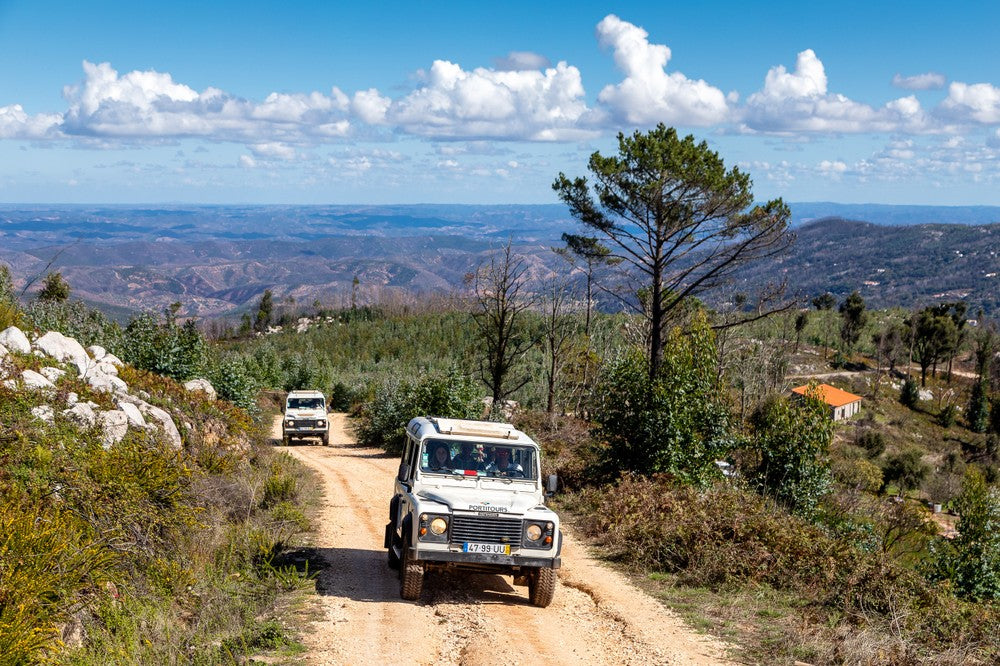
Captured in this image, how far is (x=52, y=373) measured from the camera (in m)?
15.4

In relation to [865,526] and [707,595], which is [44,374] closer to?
[707,595]

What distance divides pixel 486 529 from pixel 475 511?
259 millimetres

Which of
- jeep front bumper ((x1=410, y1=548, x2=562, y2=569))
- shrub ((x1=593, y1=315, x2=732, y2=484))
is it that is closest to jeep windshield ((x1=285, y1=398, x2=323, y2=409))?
shrub ((x1=593, y1=315, x2=732, y2=484))

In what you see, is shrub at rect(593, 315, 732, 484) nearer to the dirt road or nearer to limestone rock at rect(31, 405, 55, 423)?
the dirt road

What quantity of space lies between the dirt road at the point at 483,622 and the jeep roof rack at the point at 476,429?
2033mm

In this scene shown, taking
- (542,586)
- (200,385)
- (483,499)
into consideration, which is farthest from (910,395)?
(483,499)

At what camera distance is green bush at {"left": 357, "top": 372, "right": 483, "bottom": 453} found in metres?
29.7

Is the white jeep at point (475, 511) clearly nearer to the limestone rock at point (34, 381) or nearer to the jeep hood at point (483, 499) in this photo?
the jeep hood at point (483, 499)

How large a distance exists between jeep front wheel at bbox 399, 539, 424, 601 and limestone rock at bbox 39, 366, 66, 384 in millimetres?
8231

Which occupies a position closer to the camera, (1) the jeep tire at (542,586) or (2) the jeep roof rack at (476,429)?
A: (1) the jeep tire at (542,586)

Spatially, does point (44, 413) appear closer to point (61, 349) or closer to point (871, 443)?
point (61, 349)

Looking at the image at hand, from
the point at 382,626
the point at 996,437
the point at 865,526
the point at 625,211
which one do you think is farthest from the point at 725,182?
the point at 996,437

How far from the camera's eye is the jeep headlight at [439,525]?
403 inches

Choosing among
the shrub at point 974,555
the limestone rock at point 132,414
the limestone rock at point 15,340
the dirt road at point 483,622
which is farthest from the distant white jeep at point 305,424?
the shrub at point 974,555
